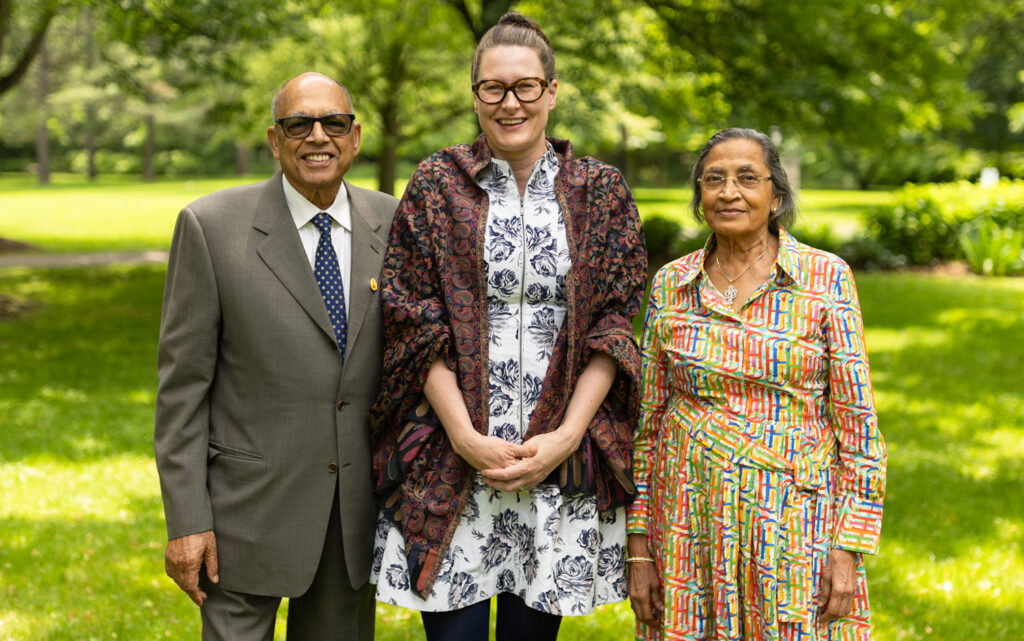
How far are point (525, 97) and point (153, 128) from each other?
168 feet

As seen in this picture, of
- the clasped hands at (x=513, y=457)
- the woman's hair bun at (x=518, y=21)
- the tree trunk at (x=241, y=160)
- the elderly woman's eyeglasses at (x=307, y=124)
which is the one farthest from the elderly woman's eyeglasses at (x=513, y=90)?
the tree trunk at (x=241, y=160)

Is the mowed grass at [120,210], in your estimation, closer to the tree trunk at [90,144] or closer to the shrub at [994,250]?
the tree trunk at [90,144]

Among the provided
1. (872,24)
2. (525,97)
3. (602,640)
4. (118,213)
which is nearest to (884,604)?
(602,640)

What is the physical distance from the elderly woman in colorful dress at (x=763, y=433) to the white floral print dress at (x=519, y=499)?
0.92ft

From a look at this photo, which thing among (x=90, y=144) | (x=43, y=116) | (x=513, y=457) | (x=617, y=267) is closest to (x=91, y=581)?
(x=513, y=457)

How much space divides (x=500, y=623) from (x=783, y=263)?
1.32 meters

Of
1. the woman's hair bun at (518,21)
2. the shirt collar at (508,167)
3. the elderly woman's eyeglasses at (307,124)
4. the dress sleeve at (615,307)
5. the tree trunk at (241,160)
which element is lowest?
the dress sleeve at (615,307)

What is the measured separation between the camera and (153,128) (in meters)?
49.2

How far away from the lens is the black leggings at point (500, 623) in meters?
2.62

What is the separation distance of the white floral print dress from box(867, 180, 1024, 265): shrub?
55.9 ft

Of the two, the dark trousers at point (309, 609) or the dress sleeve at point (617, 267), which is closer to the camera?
the dress sleeve at point (617, 267)

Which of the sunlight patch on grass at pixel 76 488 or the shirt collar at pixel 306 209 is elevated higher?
the shirt collar at pixel 306 209

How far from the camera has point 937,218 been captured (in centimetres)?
1781

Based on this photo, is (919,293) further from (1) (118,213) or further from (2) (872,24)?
(1) (118,213)
